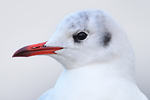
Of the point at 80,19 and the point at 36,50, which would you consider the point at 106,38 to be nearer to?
the point at 80,19

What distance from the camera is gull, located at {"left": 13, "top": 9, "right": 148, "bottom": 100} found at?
1381mm

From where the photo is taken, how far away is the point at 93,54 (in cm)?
139

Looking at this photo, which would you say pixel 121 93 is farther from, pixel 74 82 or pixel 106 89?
pixel 74 82

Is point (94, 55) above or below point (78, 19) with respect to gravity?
below

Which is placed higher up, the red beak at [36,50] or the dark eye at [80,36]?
the dark eye at [80,36]

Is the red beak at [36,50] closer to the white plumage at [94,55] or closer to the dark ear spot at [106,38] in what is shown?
the white plumage at [94,55]

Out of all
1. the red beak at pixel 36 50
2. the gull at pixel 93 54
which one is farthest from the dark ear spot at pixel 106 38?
the red beak at pixel 36 50

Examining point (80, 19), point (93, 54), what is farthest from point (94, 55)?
point (80, 19)

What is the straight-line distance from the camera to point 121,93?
4.56 feet

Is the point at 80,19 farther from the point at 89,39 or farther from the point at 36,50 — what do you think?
the point at 36,50

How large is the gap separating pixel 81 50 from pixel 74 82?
0.14m

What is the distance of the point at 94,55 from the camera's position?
139cm

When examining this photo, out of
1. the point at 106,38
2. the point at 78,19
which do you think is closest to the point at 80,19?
the point at 78,19

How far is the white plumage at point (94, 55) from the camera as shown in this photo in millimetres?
1381
